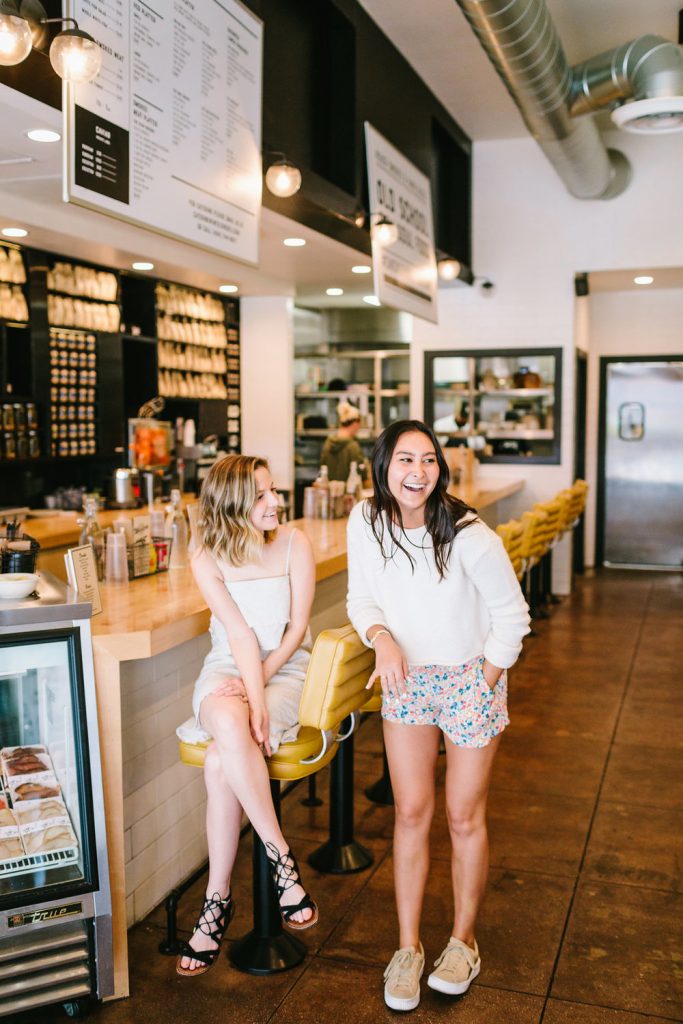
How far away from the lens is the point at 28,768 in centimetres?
264

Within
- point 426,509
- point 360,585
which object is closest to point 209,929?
point 360,585

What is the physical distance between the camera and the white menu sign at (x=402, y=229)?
5.84 metres

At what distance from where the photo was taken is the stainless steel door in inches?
420

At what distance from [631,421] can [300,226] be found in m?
6.27

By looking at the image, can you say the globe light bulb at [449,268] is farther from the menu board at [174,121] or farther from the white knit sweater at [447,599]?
the white knit sweater at [447,599]

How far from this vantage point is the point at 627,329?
34.9ft

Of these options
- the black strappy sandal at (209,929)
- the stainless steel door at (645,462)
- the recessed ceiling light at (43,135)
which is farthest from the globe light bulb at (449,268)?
the black strappy sandal at (209,929)

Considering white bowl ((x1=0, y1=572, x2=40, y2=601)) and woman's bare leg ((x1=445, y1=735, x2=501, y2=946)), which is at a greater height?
white bowl ((x1=0, y1=572, x2=40, y2=601))

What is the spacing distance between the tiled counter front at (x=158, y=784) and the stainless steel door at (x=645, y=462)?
8230 millimetres

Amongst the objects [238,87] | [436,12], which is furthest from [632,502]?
[238,87]

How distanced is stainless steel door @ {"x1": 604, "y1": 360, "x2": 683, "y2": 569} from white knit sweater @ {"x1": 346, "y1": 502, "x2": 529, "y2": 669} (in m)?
8.63

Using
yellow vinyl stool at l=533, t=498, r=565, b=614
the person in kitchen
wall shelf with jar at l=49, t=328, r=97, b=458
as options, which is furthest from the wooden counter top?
the person in kitchen

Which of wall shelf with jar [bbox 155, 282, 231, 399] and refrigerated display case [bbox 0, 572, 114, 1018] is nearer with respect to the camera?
refrigerated display case [bbox 0, 572, 114, 1018]

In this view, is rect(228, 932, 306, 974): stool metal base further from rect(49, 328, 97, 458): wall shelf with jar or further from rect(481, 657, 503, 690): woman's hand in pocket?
rect(49, 328, 97, 458): wall shelf with jar
